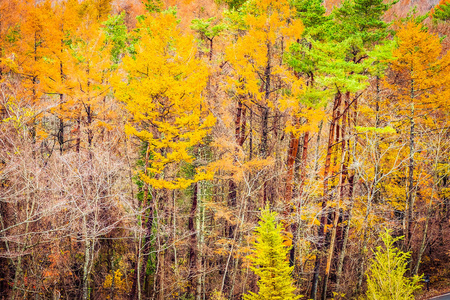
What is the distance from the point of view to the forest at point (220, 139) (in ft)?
42.1

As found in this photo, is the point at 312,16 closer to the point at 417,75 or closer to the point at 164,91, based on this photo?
the point at 417,75

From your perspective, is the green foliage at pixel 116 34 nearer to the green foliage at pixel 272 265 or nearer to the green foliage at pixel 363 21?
the green foliage at pixel 363 21

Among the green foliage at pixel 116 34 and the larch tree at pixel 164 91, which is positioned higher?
the green foliage at pixel 116 34

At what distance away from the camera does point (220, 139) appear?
45.0ft

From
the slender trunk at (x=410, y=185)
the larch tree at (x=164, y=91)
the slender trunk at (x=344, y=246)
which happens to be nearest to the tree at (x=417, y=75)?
the slender trunk at (x=410, y=185)

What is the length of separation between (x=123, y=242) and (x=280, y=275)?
13.2m

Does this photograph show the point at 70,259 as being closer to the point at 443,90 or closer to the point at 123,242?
the point at 123,242

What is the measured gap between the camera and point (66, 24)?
19609mm

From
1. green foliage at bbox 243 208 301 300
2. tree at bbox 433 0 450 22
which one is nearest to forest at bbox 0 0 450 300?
green foliage at bbox 243 208 301 300

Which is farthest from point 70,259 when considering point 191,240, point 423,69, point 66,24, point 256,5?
point 423,69

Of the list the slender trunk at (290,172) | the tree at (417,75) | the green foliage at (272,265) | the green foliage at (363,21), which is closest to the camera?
the green foliage at (272,265)

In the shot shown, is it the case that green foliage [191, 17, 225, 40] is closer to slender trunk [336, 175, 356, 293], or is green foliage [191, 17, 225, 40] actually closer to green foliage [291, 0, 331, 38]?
green foliage [291, 0, 331, 38]

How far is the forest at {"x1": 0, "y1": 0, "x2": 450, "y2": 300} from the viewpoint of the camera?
12.8 m

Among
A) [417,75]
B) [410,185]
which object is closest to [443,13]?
[417,75]
